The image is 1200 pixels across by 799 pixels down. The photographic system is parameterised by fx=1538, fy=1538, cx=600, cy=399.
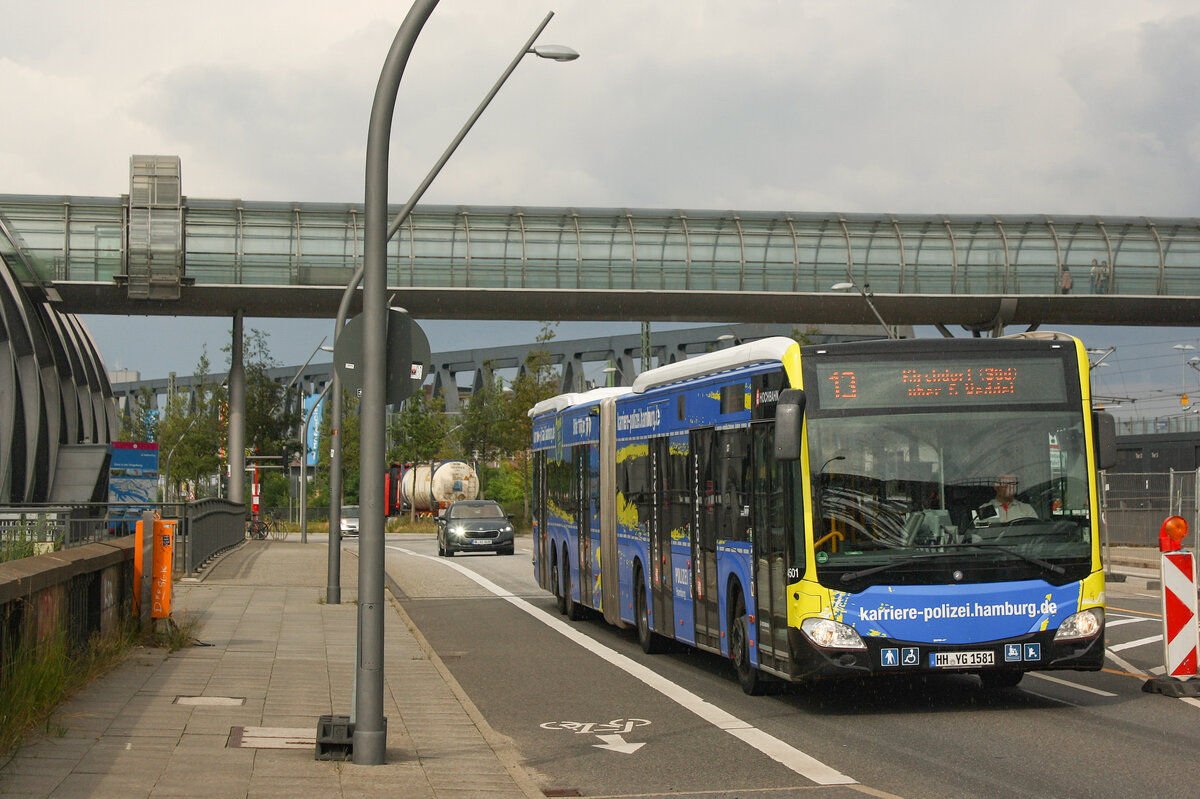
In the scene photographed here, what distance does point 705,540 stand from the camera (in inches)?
554

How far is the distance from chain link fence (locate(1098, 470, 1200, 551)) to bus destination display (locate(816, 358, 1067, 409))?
61.9 ft

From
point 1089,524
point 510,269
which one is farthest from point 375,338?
point 510,269

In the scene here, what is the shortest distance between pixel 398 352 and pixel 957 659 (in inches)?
187

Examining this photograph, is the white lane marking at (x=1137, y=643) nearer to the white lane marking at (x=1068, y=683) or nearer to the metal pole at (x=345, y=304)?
the white lane marking at (x=1068, y=683)

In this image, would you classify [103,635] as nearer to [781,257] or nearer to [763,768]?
→ [763,768]

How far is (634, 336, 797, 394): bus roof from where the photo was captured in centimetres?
1223

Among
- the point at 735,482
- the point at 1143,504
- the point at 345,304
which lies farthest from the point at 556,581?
the point at 1143,504

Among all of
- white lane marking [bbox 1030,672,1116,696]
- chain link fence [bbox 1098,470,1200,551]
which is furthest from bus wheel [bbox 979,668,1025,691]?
chain link fence [bbox 1098,470,1200,551]

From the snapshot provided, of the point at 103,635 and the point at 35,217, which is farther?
the point at 35,217

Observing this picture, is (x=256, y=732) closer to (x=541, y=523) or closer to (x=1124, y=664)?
(x=1124, y=664)

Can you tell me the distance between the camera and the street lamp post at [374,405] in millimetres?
9141

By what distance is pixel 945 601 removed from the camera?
37.0 ft

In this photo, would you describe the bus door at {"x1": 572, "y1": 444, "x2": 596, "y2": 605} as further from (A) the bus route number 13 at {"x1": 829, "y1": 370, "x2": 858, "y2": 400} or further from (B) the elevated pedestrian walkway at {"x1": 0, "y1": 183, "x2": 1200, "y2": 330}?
(B) the elevated pedestrian walkway at {"x1": 0, "y1": 183, "x2": 1200, "y2": 330}

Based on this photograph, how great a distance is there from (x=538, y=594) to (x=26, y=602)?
1752cm
